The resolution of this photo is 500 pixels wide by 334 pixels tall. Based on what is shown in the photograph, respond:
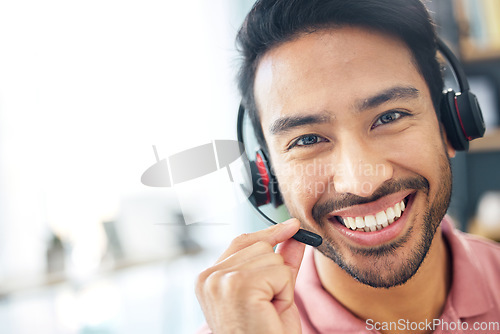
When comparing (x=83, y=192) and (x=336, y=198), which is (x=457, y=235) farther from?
(x=83, y=192)

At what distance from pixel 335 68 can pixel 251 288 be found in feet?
1.36

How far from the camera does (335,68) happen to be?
30.0 inches

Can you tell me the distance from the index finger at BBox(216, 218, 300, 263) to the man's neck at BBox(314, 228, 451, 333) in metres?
0.25

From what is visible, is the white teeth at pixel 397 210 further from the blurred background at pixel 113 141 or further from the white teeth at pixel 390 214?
the blurred background at pixel 113 141

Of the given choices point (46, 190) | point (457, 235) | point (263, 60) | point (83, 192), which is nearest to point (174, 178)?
point (263, 60)

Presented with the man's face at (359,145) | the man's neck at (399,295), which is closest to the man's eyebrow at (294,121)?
the man's face at (359,145)

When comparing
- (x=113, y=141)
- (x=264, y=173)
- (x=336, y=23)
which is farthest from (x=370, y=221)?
(x=113, y=141)

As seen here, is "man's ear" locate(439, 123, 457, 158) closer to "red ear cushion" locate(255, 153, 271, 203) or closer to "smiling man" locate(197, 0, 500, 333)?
"smiling man" locate(197, 0, 500, 333)

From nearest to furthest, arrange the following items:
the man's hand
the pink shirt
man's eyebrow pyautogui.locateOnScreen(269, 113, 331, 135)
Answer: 1. the man's hand
2. man's eyebrow pyautogui.locateOnScreen(269, 113, 331, 135)
3. the pink shirt

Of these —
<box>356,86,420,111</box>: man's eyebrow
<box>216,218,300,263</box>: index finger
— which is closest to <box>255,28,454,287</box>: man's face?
<box>356,86,420,111</box>: man's eyebrow

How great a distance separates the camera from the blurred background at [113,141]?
2.93 ft

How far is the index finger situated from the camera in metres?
0.72

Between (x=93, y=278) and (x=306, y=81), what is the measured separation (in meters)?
0.92

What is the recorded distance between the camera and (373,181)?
0.76 meters
